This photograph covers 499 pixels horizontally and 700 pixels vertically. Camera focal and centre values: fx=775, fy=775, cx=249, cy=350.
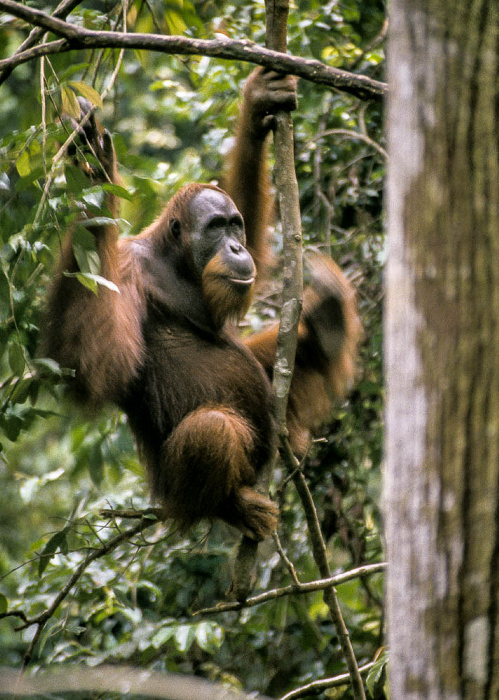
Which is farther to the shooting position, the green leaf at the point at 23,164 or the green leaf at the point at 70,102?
the green leaf at the point at 23,164

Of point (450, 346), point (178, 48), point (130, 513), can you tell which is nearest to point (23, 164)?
point (178, 48)

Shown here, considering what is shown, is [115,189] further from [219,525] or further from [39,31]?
[219,525]

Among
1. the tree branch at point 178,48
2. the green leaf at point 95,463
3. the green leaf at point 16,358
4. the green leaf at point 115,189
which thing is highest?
the tree branch at point 178,48

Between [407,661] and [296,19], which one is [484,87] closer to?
[407,661]

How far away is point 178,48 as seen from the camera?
2.48m

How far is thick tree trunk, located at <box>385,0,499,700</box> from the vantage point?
46.6 inches

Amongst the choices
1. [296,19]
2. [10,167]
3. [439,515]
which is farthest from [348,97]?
[439,515]

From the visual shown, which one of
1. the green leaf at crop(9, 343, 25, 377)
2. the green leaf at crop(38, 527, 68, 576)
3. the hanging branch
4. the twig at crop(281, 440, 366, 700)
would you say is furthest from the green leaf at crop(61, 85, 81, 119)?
the green leaf at crop(38, 527, 68, 576)

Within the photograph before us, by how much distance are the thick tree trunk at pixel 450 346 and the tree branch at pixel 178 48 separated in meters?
1.39

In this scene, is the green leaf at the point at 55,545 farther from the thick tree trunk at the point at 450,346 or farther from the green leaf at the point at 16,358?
the thick tree trunk at the point at 450,346

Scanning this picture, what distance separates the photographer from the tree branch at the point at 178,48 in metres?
2.28

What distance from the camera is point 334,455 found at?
4.05 metres

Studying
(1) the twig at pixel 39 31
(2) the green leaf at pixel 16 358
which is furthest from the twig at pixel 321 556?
(1) the twig at pixel 39 31

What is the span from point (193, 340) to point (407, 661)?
250cm
